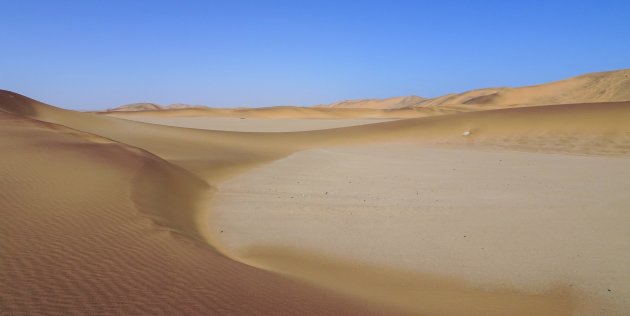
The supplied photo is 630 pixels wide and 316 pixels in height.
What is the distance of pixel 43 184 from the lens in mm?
8031

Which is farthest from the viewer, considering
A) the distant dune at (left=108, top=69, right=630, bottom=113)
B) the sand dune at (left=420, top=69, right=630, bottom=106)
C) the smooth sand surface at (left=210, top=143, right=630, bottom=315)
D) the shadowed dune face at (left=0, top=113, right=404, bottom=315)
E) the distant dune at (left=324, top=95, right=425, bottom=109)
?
the distant dune at (left=324, top=95, right=425, bottom=109)

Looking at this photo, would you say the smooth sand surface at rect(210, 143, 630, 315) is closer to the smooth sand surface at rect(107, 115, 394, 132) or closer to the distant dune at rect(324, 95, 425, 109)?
the smooth sand surface at rect(107, 115, 394, 132)

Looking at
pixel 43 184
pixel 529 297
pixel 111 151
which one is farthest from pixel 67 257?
pixel 111 151

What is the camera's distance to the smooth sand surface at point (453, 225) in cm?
550

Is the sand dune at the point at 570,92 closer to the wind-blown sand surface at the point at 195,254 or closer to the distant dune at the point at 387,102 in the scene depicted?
the distant dune at the point at 387,102

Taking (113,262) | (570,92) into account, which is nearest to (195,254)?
(113,262)

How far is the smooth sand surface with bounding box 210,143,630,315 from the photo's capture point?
5.50 metres

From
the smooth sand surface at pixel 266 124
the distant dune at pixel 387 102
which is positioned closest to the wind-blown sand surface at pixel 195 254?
the smooth sand surface at pixel 266 124

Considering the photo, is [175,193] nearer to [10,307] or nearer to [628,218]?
[10,307]

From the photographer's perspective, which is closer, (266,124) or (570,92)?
(266,124)

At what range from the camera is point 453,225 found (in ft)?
26.1

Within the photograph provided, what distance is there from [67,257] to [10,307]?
1.28m

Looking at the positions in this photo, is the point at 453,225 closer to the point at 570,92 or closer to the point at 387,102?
the point at 570,92

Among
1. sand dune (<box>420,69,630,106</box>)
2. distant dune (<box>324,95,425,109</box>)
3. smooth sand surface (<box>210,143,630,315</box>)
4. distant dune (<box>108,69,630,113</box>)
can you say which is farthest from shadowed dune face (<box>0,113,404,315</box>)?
distant dune (<box>324,95,425,109</box>)
